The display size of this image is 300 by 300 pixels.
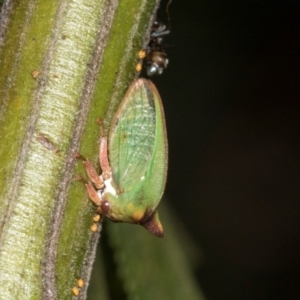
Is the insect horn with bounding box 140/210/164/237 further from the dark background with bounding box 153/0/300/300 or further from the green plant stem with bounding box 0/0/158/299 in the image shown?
the dark background with bounding box 153/0/300/300

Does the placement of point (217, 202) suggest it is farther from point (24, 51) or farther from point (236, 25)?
point (24, 51)

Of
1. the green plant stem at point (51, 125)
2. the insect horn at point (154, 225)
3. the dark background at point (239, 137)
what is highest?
the green plant stem at point (51, 125)

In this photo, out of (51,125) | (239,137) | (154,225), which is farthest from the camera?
(239,137)

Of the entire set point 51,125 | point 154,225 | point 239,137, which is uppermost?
point 51,125

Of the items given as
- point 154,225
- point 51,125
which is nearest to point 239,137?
point 154,225

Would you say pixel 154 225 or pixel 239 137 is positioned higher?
pixel 154 225

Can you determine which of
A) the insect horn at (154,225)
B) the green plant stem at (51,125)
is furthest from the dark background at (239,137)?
the green plant stem at (51,125)

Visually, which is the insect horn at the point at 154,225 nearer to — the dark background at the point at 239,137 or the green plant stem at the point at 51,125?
the green plant stem at the point at 51,125

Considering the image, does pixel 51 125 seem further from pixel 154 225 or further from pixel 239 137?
pixel 239 137
